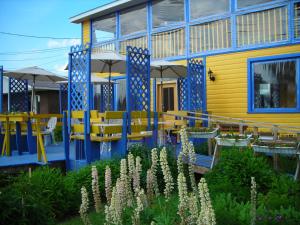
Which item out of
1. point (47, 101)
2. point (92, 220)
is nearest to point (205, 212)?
point (92, 220)

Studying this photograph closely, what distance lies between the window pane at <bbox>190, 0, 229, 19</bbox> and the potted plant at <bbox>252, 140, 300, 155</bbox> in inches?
Answer: 229

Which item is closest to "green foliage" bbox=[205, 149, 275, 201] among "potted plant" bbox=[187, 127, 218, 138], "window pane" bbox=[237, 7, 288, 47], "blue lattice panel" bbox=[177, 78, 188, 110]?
"potted plant" bbox=[187, 127, 218, 138]

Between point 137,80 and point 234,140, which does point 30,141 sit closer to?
point 137,80

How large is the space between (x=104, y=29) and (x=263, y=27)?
6.94 metres

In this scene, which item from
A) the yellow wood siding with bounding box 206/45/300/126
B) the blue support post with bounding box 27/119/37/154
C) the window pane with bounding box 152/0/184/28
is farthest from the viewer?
the window pane with bounding box 152/0/184/28

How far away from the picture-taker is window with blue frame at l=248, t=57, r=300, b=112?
952 centimetres

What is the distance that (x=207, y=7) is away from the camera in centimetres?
1128

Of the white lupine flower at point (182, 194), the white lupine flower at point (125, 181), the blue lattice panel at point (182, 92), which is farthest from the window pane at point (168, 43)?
the white lupine flower at point (182, 194)

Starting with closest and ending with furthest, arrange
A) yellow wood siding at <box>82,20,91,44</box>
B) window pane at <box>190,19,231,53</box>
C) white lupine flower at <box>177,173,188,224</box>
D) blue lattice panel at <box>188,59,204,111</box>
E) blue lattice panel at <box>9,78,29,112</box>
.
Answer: white lupine flower at <box>177,173,188,224</box> < blue lattice panel at <box>188,59,204,111</box> < window pane at <box>190,19,231,53</box> < blue lattice panel at <box>9,78,29,112</box> < yellow wood siding at <box>82,20,91,44</box>

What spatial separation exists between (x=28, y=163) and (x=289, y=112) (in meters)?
6.67

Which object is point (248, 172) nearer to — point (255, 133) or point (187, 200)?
point (255, 133)

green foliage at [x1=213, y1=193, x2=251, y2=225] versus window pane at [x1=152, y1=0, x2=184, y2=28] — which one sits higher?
window pane at [x1=152, y1=0, x2=184, y2=28]

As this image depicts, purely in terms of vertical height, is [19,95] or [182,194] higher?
[19,95]

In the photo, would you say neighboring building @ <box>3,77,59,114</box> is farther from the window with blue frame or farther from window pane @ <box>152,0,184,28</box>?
the window with blue frame
